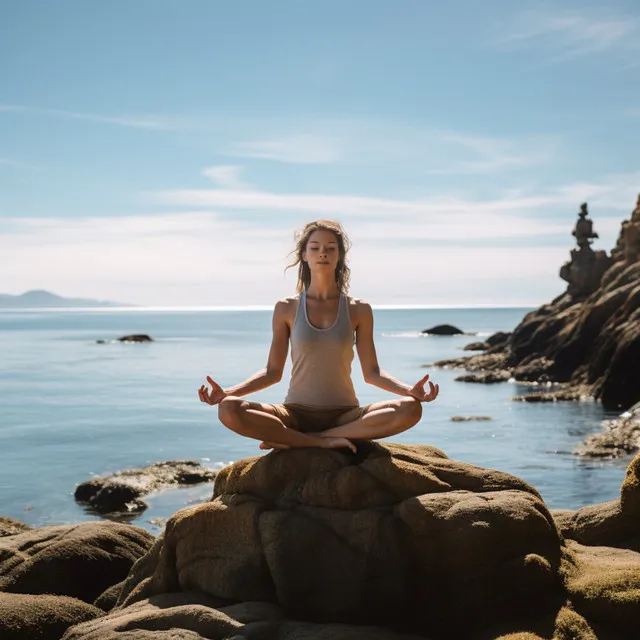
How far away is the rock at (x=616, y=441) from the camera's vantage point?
2859 centimetres

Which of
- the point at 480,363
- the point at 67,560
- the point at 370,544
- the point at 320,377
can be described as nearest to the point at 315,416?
the point at 320,377

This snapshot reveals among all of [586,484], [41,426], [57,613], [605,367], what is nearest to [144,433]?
[41,426]

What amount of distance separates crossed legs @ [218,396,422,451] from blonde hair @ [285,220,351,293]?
1669 millimetres

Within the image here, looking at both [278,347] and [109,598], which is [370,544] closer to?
[278,347]

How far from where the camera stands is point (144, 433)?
117 feet

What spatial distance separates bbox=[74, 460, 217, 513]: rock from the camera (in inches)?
872

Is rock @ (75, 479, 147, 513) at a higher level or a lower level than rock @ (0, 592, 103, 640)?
lower

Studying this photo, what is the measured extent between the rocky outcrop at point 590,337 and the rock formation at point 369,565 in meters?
31.4

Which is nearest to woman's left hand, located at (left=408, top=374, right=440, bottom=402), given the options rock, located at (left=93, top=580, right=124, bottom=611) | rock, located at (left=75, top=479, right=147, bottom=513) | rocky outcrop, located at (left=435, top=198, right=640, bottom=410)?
rock, located at (left=93, top=580, right=124, bottom=611)

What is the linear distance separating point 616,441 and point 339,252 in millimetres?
22734

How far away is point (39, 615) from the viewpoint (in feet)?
28.3

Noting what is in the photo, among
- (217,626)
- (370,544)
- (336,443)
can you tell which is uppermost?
(336,443)

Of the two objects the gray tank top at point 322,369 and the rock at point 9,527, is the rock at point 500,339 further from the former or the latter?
the gray tank top at point 322,369

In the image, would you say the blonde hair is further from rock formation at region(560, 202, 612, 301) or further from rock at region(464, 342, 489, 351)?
rock at region(464, 342, 489, 351)
